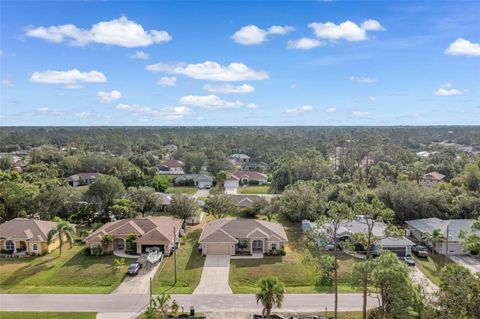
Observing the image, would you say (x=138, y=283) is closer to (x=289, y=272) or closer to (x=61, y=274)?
(x=61, y=274)

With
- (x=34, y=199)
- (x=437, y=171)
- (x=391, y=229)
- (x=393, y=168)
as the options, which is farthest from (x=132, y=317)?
(x=437, y=171)

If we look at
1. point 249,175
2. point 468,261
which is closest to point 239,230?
point 468,261

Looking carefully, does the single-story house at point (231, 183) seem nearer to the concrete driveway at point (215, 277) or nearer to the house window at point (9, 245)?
the concrete driveway at point (215, 277)

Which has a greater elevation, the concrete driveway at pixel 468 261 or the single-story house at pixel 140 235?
the single-story house at pixel 140 235

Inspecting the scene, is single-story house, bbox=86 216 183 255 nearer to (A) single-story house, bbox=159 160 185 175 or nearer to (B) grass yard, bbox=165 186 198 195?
(B) grass yard, bbox=165 186 198 195

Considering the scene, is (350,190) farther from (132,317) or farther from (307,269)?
(132,317)

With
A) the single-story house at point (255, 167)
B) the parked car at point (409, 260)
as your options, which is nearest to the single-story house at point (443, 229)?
the parked car at point (409, 260)


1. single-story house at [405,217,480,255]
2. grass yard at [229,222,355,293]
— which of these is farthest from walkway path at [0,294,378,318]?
single-story house at [405,217,480,255]
